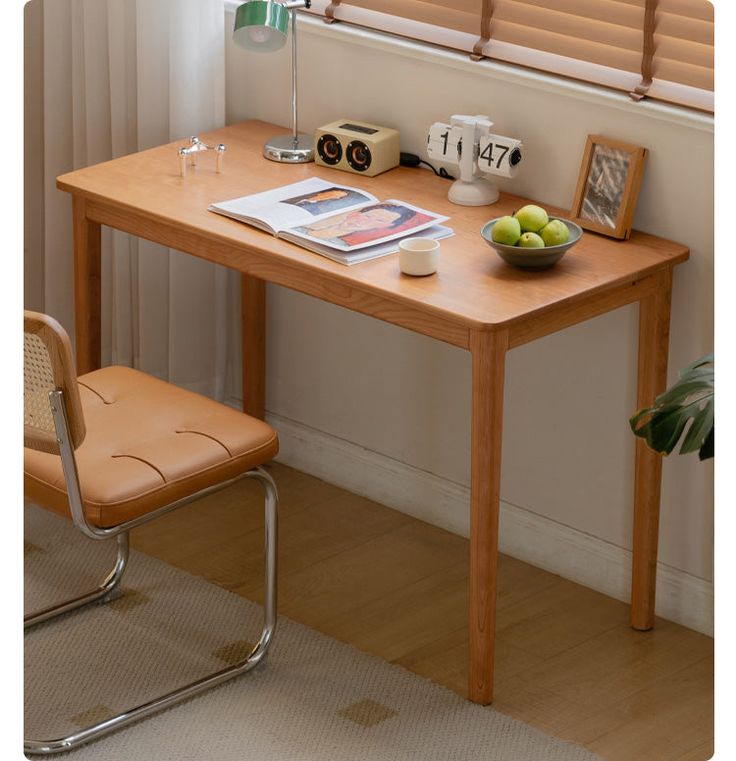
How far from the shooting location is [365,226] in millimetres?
2586

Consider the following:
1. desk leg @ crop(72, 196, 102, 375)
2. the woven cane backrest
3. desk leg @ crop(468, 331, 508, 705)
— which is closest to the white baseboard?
desk leg @ crop(468, 331, 508, 705)

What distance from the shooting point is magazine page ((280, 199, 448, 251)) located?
2.52 metres

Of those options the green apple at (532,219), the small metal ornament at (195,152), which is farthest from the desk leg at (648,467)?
the small metal ornament at (195,152)

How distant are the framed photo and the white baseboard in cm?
66

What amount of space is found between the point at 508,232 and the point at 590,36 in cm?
46

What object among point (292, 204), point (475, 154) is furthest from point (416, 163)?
point (292, 204)

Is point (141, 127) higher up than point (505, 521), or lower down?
higher up

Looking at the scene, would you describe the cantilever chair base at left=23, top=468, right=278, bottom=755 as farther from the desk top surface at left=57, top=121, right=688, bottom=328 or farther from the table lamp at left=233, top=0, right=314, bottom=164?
the table lamp at left=233, top=0, right=314, bottom=164

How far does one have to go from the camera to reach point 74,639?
267 cm

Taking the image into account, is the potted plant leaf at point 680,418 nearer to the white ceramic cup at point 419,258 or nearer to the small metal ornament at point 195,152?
the white ceramic cup at point 419,258

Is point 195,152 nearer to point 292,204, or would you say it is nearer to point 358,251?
point 292,204

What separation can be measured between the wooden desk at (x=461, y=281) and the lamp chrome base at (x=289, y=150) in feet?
0.07

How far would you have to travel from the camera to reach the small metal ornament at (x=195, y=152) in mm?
2884

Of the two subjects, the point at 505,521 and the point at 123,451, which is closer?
the point at 123,451
